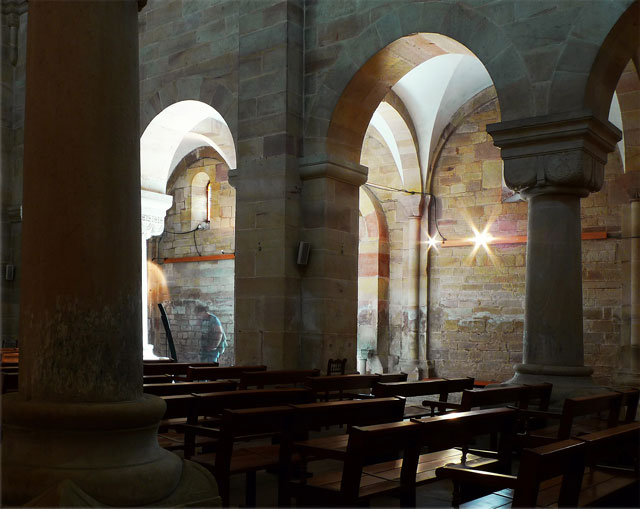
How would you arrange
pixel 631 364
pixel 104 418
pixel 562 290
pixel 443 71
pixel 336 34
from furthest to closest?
pixel 443 71 < pixel 631 364 < pixel 336 34 < pixel 562 290 < pixel 104 418

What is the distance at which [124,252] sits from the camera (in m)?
2.60

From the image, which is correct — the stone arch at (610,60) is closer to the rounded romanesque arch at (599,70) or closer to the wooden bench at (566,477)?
the rounded romanesque arch at (599,70)

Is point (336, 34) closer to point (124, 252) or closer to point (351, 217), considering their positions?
point (351, 217)

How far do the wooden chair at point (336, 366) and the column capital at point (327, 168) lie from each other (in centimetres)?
215

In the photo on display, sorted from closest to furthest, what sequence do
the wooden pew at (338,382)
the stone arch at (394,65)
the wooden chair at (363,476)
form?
the wooden chair at (363,476), the wooden pew at (338,382), the stone arch at (394,65)

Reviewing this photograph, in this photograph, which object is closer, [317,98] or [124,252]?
[124,252]

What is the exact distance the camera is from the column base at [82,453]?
2410 mm

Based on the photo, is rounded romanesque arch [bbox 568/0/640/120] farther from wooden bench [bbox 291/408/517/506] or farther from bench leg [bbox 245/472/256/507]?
bench leg [bbox 245/472/256/507]

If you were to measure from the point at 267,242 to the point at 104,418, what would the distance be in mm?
5865

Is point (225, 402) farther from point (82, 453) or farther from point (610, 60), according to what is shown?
point (610, 60)

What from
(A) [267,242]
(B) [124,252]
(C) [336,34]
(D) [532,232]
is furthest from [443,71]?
(B) [124,252]

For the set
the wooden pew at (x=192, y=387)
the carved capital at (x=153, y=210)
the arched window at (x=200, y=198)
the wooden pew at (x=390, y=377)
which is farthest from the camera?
the arched window at (x=200, y=198)

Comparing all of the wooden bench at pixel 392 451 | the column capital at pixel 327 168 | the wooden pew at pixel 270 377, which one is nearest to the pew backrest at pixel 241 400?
the wooden bench at pixel 392 451

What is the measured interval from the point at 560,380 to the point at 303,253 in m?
3.33
